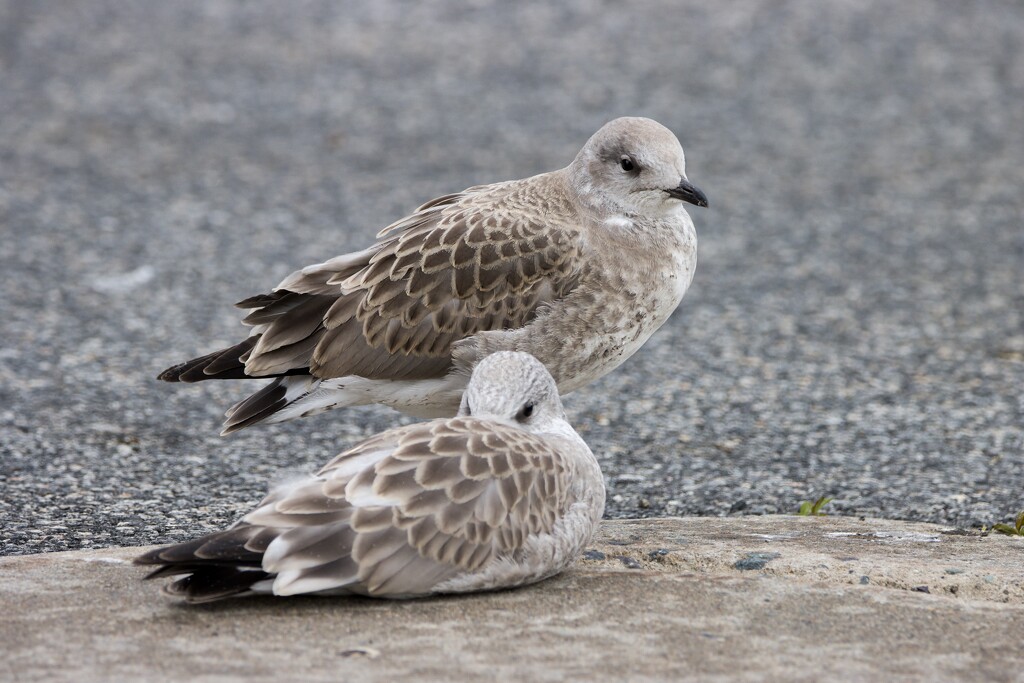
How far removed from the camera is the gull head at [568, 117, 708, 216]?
6094 mm

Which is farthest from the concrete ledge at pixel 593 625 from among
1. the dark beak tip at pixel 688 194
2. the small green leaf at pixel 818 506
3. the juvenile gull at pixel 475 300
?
the dark beak tip at pixel 688 194

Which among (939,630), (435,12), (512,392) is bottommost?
(939,630)

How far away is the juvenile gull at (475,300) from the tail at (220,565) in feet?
5.63

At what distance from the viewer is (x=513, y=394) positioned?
196 inches

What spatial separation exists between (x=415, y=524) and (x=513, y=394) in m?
0.84

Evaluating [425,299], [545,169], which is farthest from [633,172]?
[545,169]

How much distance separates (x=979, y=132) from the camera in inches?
509

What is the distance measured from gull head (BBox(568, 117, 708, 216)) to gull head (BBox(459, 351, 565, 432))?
1247mm

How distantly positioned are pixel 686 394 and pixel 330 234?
376 centimetres

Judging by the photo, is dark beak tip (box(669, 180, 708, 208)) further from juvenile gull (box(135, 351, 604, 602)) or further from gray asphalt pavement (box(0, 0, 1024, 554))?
juvenile gull (box(135, 351, 604, 602))

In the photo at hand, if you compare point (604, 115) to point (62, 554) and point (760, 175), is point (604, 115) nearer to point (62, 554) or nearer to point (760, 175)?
point (760, 175)

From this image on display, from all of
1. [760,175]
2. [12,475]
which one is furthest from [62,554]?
[760,175]

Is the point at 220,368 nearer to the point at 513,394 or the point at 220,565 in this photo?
the point at 513,394

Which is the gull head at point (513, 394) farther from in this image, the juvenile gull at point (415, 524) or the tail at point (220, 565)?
the tail at point (220, 565)
